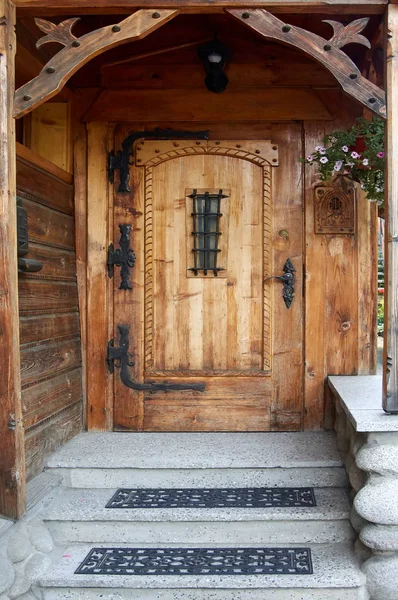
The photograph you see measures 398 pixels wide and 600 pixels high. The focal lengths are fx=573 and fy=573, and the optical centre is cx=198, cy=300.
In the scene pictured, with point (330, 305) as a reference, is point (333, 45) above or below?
above

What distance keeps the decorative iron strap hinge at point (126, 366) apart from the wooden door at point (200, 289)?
0.04 feet

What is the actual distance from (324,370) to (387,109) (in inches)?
62.8

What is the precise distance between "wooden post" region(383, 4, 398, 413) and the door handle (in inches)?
40.9

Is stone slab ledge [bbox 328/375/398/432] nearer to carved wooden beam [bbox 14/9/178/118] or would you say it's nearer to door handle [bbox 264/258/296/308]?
door handle [bbox 264/258/296/308]

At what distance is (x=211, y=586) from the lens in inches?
86.0

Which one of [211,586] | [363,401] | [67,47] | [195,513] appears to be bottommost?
[211,586]

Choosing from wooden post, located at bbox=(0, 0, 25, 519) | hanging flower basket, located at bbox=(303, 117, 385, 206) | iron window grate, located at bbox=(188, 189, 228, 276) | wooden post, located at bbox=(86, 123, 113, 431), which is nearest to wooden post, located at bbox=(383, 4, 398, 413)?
hanging flower basket, located at bbox=(303, 117, 385, 206)

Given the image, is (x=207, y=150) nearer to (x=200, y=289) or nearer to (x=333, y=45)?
(x=200, y=289)

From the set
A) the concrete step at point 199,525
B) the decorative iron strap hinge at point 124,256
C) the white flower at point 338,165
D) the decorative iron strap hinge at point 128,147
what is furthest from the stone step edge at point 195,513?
the decorative iron strap hinge at point 128,147

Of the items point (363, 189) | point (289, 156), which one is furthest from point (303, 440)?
point (289, 156)

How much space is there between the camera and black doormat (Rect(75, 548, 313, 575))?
2260mm

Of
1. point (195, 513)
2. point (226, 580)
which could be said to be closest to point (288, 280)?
point (195, 513)

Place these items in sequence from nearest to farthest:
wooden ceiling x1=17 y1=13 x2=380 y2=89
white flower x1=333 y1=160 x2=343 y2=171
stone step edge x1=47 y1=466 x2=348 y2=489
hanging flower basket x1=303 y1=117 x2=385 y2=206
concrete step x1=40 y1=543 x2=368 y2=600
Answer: concrete step x1=40 y1=543 x2=368 y2=600
stone step edge x1=47 y1=466 x2=348 y2=489
hanging flower basket x1=303 y1=117 x2=385 y2=206
white flower x1=333 y1=160 x2=343 y2=171
wooden ceiling x1=17 y1=13 x2=380 y2=89

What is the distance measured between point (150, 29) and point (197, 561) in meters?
2.22
